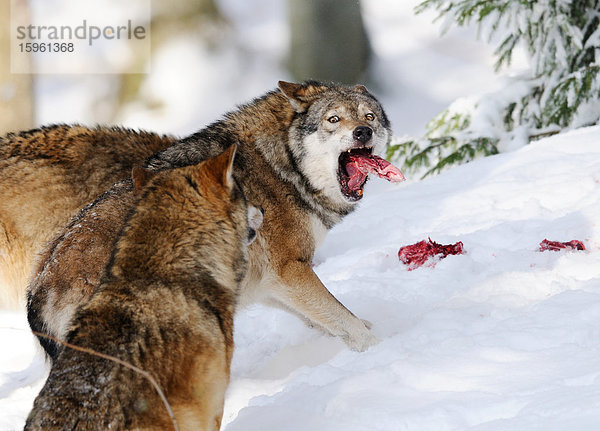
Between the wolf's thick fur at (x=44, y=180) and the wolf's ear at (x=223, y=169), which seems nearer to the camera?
the wolf's ear at (x=223, y=169)

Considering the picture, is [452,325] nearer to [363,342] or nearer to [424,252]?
[363,342]

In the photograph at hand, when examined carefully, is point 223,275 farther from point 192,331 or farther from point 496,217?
point 496,217

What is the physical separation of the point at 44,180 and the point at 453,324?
9.38 ft

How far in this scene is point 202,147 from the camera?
5105 mm

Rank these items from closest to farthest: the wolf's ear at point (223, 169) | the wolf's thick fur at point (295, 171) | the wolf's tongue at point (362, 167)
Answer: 1. the wolf's ear at point (223, 169)
2. the wolf's thick fur at point (295, 171)
3. the wolf's tongue at point (362, 167)

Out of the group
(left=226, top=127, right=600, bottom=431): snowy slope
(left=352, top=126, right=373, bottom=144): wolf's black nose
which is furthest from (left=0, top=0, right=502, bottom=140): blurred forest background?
(left=352, top=126, right=373, bottom=144): wolf's black nose

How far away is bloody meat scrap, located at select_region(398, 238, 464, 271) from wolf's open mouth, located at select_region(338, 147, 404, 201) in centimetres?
91

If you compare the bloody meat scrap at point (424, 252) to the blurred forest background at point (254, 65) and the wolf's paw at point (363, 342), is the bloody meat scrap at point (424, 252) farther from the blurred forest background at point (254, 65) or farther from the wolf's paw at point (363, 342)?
the blurred forest background at point (254, 65)

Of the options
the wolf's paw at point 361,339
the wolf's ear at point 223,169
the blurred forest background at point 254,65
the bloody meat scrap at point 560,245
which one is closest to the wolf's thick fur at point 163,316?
the wolf's ear at point 223,169

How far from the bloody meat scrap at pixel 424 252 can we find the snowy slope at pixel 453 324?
12 centimetres

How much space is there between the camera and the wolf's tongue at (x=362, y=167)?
5.21 meters

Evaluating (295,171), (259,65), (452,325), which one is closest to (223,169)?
(295,171)

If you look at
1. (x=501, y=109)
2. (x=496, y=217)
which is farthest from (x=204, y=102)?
(x=496, y=217)

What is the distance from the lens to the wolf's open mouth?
17.4 ft
